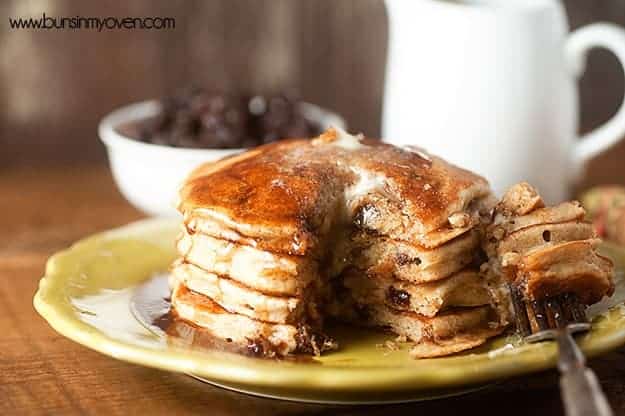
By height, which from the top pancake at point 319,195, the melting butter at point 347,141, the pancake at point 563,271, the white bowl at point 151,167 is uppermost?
the white bowl at point 151,167

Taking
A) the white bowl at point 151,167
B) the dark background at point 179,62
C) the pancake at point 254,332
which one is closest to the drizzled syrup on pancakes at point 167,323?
the pancake at point 254,332

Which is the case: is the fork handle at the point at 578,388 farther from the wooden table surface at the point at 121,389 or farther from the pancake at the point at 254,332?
the pancake at the point at 254,332

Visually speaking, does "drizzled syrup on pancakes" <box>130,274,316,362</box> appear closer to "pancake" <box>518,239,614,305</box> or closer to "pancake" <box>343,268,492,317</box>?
"pancake" <box>343,268,492,317</box>

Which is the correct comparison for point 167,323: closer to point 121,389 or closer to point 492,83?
point 121,389

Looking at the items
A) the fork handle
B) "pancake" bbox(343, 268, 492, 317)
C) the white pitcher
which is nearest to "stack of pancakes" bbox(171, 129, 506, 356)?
"pancake" bbox(343, 268, 492, 317)

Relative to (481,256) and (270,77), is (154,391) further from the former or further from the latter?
(270,77)

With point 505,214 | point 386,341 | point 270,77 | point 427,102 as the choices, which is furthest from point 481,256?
point 270,77

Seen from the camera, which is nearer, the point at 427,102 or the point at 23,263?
the point at 23,263
